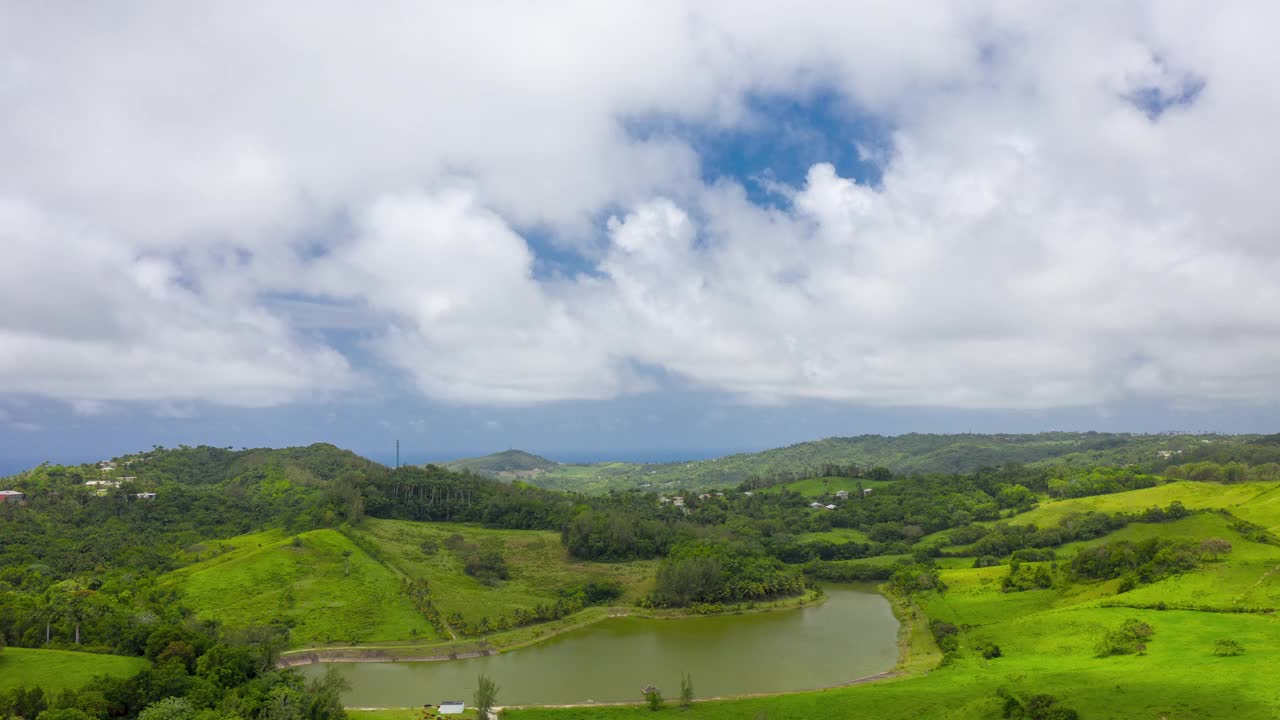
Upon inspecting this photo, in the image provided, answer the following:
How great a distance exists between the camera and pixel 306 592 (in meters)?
79.4

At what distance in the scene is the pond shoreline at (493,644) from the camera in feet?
215

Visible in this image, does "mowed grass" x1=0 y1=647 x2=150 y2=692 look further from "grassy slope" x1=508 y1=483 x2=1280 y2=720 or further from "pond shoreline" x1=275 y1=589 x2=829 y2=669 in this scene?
"grassy slope" x1=508 y1=483 x2=1280 y2=720

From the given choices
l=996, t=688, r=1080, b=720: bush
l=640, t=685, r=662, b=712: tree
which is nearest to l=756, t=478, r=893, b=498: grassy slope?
l=640, t=685, r=662, b=712: tree

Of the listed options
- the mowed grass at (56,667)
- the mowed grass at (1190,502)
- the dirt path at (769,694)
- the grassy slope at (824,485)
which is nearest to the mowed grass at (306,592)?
the mowed grass at (56,667)

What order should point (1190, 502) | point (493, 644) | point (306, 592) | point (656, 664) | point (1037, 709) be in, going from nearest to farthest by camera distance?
point (1037, 709) < point (656, 664) < point (493, 644) < point (306, 592) < point (1190, 502)

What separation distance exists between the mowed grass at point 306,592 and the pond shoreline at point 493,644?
229 centimetres

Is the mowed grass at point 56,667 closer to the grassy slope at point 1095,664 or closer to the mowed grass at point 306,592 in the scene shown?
the mowed grass at point 306,592

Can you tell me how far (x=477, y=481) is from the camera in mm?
154625

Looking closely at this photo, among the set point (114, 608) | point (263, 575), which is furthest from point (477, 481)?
point (114, 608)

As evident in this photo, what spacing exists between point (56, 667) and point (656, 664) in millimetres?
47097

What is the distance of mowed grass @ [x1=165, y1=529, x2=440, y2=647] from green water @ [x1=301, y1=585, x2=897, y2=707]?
24.3 ft

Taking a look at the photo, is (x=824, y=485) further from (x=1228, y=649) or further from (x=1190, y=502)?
(x=1228, y=649)

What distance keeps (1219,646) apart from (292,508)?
14316cm

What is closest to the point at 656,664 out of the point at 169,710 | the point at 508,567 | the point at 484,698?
the point at 484,698
